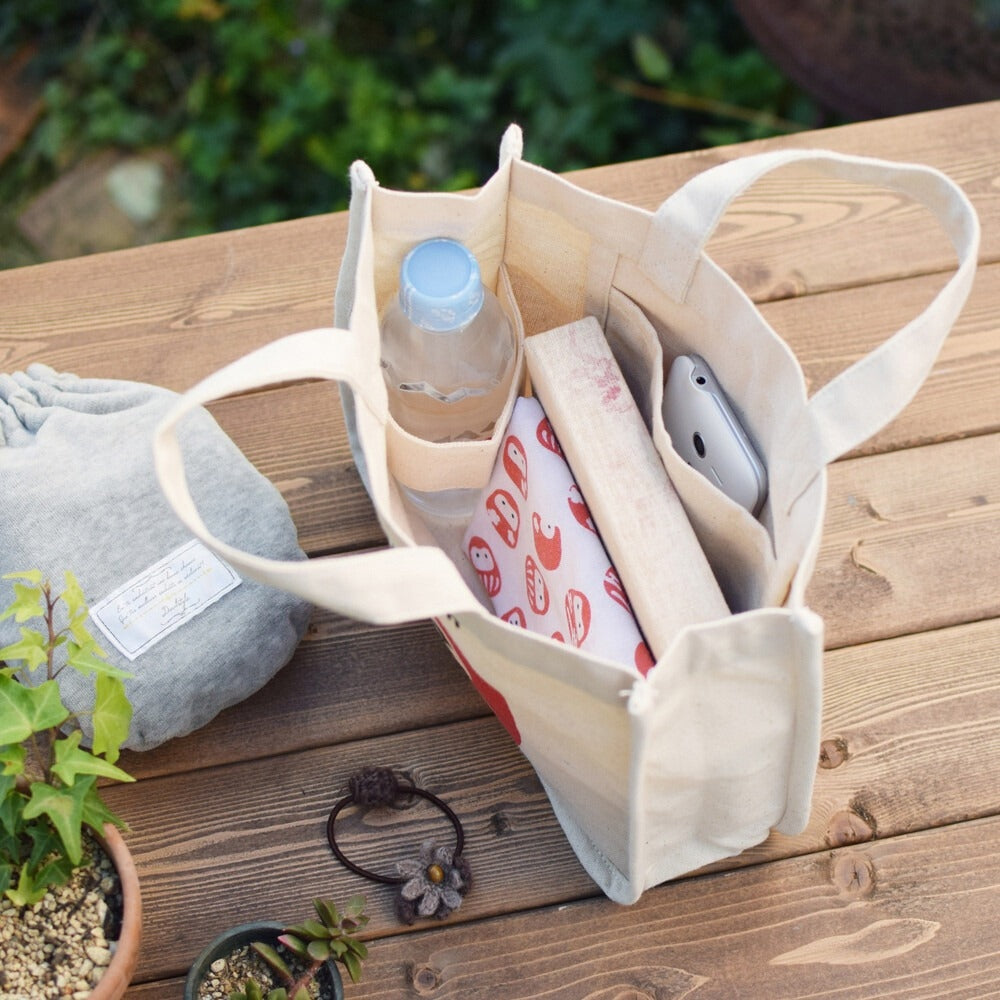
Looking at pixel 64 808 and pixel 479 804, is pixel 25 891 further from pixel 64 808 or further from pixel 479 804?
pixel 479 804

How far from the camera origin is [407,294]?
65 centimetres

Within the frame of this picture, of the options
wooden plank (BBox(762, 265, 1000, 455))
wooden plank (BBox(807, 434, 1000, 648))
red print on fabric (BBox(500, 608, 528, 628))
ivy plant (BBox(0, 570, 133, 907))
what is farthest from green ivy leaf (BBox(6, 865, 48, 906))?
wooden plank (BBox(762, 265, 1000, 455))

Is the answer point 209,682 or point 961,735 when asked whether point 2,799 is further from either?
point 961,735

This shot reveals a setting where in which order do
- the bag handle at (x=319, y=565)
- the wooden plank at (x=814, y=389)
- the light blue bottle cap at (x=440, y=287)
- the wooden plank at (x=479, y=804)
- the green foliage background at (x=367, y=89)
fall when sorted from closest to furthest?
the bag handle at (x=319, y=565) < the light blue bottle cap at (x=440, y=287) < the wooden plank at (x=479, y=804) < the wooden plank at (x=814, y=389) < the green foliage background at (x=367, y=89)

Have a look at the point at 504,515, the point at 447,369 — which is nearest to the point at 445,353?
the point at 447,369

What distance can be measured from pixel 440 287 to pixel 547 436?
0.13 meters

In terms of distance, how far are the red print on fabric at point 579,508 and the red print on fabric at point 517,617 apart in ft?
0.27

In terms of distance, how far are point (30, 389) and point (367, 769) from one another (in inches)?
14.8

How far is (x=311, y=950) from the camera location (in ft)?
2.09

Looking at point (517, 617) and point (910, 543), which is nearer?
point (517, 617)

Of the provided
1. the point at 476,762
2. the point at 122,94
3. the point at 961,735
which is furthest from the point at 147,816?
the point at 122,94

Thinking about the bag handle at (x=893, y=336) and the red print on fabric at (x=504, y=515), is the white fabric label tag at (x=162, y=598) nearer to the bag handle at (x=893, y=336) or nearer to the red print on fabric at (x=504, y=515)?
the red print on fabric at (x=504, y=515)

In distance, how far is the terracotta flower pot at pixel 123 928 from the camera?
622mm

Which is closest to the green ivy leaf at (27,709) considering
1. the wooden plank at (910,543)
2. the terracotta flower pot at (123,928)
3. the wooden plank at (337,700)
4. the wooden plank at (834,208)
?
the terracotta flower pot at (123,928)
